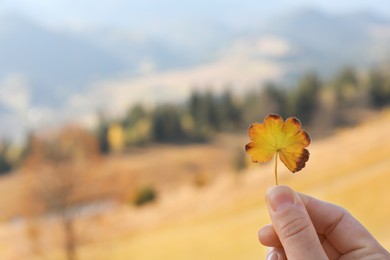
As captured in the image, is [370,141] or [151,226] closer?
[151,226]

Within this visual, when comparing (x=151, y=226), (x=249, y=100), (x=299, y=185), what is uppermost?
(x=249, y=100)

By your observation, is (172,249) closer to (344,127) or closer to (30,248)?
(30,248)

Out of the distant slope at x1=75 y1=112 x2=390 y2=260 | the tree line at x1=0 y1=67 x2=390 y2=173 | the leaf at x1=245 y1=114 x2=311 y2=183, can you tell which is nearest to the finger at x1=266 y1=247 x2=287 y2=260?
the leaf at x1=245 y1=114 x2=311 y2=183

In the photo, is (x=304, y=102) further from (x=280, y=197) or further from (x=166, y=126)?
(x=280, y=197)

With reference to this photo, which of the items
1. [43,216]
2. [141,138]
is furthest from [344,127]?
[43,216]

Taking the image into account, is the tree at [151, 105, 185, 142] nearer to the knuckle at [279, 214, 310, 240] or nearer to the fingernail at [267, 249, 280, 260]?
the fingernail at [267, 249, 280, 260]

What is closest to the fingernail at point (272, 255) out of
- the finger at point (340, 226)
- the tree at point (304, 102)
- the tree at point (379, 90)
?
the finger at point (340, 226)

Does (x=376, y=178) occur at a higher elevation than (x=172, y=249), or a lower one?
higher
